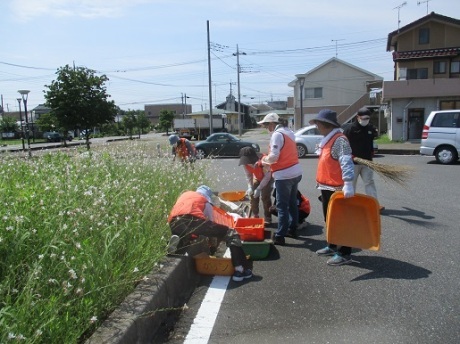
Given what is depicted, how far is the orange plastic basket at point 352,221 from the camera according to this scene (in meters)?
4.68

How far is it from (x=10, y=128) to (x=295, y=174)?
6879cm

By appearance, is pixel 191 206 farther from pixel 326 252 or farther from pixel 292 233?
pixel 292 233

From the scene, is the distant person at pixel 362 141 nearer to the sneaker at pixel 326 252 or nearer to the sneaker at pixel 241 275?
the sneaker at pixel 326 252

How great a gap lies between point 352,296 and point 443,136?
12844 mm

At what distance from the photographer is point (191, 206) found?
14.7 ft

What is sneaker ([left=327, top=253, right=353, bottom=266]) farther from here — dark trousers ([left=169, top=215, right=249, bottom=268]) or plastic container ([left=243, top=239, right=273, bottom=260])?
dark trousers ([left=169, top=215, right=249, bottom=268])

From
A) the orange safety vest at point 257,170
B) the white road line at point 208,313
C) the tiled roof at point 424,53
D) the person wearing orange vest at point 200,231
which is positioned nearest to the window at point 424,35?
the tiled roof at point 424,53

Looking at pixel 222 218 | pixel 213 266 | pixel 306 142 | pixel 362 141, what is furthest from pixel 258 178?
pixel 306 142

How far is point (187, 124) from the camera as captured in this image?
53.7m

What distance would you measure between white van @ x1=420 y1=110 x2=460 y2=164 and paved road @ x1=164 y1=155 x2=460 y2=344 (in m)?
9.78

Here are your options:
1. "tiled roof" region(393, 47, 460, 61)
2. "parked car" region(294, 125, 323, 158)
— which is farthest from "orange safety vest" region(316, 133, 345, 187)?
"tiled roof" region(393, 47, 460, 61)

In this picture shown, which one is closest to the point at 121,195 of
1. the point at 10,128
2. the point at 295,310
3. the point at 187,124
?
the point at 295,310

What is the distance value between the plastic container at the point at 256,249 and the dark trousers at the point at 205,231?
0.53 m

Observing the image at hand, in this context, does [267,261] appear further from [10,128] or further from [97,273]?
[10,128]
